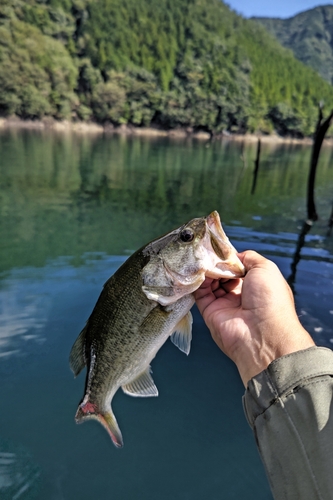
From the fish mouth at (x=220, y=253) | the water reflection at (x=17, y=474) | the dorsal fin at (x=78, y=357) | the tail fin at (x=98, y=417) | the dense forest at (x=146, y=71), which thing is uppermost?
the dense forest at (x=146, y=71)

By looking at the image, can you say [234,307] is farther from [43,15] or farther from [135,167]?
[43,15]

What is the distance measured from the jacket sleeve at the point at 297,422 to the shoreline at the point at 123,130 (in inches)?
3594

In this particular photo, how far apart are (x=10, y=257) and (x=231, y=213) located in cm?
1166

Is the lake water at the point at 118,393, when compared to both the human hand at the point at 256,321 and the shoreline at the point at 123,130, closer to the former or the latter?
the human hand at the point at 256,321

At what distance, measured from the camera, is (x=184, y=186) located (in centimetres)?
2678

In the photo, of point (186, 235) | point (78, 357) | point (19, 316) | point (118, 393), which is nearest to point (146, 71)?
point (19, 316)

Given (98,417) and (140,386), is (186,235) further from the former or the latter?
(98,417)

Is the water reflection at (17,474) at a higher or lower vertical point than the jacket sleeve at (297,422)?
lower

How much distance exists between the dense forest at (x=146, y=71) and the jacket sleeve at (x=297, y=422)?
9666cm

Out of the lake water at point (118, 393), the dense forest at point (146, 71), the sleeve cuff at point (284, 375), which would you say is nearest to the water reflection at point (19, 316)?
the lake water at point (118, 393)

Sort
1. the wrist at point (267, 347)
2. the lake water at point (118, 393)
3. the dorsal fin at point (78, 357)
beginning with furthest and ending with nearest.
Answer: the lake water at point (118, 393) < the dorsal fin at point (78, 357) < the wrist at point (267, 347)

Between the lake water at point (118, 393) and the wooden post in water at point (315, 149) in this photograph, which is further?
the wooden post in water at point (315, 149)

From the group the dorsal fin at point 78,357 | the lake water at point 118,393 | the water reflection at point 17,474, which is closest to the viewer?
the dorsal fin at point 78,357

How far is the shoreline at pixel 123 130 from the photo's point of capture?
90044 millimetres
